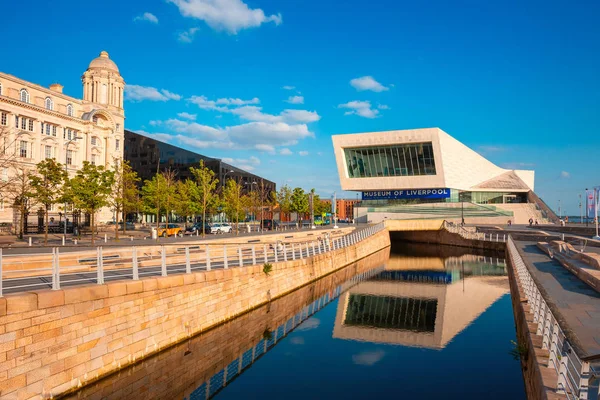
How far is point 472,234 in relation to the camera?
5762 centimetres

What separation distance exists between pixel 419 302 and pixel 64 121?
59104 millimetres

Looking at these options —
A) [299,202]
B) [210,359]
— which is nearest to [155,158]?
[299,202]

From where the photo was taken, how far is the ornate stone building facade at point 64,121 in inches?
2162

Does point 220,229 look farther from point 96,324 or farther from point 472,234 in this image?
point 96,324

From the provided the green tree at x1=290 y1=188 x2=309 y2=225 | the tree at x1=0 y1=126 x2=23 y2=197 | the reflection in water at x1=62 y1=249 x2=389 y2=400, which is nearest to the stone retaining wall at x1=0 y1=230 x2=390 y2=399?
the reflection in water at x1=62 y1=249 x2=389 y2=400

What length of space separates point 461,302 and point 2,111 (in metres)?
56.9

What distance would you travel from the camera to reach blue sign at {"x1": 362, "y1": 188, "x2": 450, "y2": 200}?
75488 millimetres

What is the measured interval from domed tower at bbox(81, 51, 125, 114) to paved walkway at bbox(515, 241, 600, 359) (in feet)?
250

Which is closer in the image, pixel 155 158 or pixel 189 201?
pixel 189 201

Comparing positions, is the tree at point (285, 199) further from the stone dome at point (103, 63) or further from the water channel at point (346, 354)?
the water channel at point (346, 354)

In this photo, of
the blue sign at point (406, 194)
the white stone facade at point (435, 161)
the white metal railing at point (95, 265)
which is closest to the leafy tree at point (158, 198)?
the white metal railing at point (95, 265)

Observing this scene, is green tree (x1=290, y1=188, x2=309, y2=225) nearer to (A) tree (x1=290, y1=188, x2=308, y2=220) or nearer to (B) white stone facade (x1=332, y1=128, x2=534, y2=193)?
(A) tree (x1=290, y1=188, x2=308, y2=220)

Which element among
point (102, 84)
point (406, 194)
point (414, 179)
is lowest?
point (406, 194)

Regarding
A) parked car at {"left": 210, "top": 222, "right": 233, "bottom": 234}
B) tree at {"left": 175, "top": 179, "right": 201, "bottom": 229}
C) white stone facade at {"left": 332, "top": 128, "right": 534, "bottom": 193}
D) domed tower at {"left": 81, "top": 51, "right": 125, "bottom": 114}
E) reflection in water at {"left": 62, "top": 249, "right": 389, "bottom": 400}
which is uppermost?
domed tower at {"left": 81, "top": 51, "right": 125, "bottom": 114}
